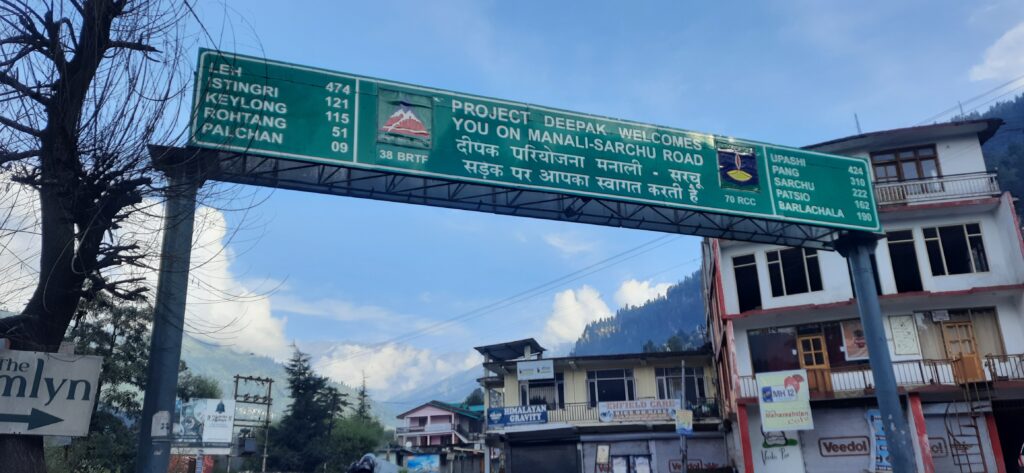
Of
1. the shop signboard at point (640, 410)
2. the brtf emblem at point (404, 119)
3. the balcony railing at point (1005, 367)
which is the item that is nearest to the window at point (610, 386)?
the shop signboard at point (640, 410)

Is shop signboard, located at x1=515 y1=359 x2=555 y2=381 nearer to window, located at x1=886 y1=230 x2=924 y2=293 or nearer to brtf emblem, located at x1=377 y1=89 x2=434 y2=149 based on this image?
window, located at x1=886 y1=230 x2=924 y2=293

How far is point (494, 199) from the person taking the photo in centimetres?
1500

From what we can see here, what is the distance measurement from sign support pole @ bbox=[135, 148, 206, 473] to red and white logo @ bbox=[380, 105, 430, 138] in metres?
3.79

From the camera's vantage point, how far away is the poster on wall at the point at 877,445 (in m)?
23.1

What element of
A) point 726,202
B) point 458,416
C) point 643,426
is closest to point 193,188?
point 726,202

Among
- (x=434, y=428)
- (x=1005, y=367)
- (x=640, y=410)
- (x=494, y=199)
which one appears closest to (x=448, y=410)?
(x=434, y=428)

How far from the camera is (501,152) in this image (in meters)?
14.1

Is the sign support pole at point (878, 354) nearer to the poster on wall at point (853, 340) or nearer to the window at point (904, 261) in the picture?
the poster on wall at point (853, 340)

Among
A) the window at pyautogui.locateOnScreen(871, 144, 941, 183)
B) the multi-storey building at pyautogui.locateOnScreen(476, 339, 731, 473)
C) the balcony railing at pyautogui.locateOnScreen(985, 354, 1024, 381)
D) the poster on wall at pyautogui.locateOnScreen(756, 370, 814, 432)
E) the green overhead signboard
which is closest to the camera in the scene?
the green overhead signboard

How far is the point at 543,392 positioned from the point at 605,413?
4320 mm

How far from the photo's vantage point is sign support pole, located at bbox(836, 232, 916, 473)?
1655 cm

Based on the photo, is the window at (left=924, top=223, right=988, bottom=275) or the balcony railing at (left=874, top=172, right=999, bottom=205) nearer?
the window at (left=924, top=223, right=988, bottom=275)

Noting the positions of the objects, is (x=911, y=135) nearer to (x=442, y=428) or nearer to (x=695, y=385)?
(x=695, y=385)

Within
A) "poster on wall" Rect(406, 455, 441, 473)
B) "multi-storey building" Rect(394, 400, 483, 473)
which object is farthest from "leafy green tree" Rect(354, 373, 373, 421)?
"poster on wall" Rect(406, 455, 441, 473)
